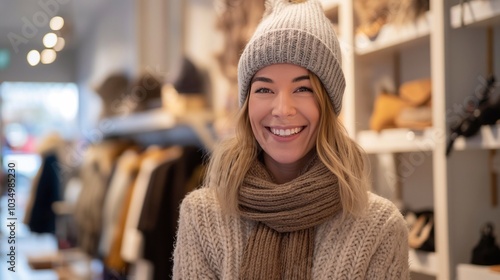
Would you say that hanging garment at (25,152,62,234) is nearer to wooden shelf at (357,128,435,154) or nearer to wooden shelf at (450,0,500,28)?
wooden shelf at (357,128,435,154)

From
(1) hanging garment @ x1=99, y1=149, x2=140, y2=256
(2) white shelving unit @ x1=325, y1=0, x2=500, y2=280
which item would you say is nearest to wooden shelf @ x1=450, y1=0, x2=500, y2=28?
(2) white shelving unit @ x1=325, y1=0, x2=500, y2=280

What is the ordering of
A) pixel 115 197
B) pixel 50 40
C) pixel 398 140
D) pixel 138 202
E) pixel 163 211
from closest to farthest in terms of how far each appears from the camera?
pixel 398 140, pixel 50 40, pixel 163 211, pixel 138 202, pixel 115 197

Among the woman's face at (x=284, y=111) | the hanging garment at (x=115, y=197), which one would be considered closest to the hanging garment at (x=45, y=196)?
the hanging garment at (x=115, y=197)

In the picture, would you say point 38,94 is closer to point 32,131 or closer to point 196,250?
point 32,131

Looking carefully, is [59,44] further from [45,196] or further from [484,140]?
[484,140]

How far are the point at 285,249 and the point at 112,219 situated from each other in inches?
81.3

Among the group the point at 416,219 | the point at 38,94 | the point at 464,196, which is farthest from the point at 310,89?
the point at 38,94

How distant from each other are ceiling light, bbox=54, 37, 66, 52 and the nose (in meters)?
1.65

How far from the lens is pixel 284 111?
1034 mm

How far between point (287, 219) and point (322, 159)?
13cm

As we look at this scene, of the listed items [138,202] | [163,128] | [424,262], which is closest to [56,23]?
[163,128]

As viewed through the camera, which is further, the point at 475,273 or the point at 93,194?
the point at 93,194

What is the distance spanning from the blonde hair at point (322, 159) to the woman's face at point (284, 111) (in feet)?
0.07

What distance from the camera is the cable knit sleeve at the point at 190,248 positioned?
1068 mm
